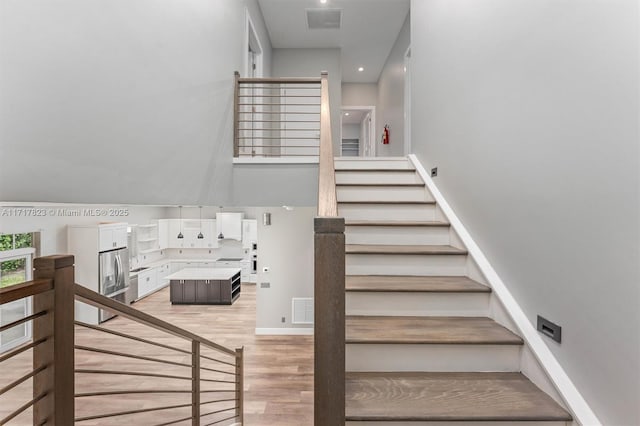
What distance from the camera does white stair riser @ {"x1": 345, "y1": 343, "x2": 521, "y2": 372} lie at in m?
1.62

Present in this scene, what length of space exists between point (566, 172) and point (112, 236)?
7.61 meters

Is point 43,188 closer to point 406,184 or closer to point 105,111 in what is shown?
point 105,111

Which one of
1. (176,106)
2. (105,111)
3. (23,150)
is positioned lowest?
(23,150)

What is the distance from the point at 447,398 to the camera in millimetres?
1402

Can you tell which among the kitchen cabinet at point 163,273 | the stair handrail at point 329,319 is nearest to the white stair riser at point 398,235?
the stair handrail at point 329,319

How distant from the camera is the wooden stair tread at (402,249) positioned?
223 centimetres

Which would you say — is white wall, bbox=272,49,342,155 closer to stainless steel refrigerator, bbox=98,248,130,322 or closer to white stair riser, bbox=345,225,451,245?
white stair riser, bbox=345,225,451,245

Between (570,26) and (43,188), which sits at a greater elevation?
(570,26)

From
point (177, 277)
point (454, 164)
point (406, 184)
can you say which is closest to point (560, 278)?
point (454, 164)

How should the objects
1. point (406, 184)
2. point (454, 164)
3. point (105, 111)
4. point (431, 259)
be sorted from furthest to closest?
1. point (406, 184)
2. point (454, 164)
3. point (431, 259)
4. point (105, 111)

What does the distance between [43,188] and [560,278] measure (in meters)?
2.23

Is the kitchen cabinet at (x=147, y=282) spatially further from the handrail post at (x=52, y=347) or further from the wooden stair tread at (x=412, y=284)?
the handrail post at (x=52, y=347)

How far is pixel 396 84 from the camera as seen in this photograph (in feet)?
20.7

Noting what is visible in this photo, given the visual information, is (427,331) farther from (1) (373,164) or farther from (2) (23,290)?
(1) (373,164)
